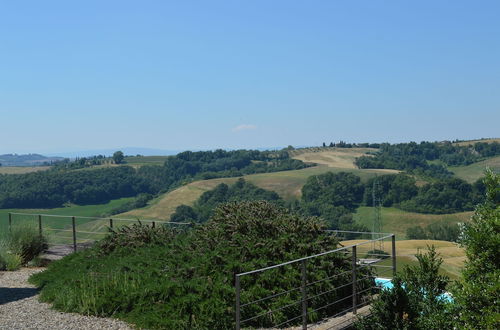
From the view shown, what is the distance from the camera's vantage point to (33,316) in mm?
9312

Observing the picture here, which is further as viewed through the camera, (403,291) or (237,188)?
(237,188)

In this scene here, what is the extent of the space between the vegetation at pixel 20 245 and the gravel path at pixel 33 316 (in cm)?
228

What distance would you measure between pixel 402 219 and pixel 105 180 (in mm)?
89060

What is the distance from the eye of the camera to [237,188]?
141750mm

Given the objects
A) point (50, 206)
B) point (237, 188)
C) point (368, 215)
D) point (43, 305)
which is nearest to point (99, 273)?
point (43, 305)

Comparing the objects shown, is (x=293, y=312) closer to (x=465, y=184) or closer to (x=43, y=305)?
(x=43, y=305)

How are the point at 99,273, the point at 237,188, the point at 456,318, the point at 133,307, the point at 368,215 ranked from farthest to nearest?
the point at 237,188, the point at 368,215, the point at 99,273, the point at 133,307, the point at 456,318

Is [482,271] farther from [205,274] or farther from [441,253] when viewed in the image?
[441,253]

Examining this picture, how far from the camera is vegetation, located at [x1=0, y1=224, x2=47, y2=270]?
45.6 feet

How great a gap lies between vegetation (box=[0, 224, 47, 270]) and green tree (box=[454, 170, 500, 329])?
11.2 metres

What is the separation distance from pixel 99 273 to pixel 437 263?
246 inches

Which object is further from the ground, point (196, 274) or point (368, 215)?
point (196, 274)

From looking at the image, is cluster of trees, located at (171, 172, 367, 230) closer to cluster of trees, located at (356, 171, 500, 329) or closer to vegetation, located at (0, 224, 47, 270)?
vegetation, located at (0, 224, 47, 270)

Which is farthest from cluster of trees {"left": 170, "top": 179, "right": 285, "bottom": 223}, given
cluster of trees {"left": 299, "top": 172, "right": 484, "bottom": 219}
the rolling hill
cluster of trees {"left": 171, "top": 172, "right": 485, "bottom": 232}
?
cluster of trees {"left": 299, "top": 172, "right": 484, "bottom": 219}
